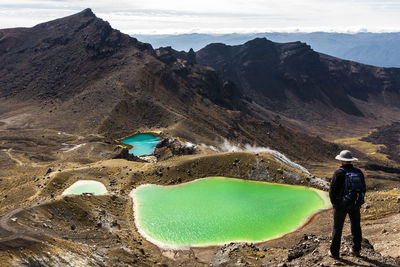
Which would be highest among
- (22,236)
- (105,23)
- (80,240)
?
(105,23)

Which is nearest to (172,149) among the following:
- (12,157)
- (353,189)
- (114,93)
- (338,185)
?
(12,157)

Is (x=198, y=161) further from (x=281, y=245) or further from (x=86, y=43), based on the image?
(x=86, y=43)

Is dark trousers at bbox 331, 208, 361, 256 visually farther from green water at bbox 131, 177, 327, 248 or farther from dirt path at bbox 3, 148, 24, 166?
dirt path at bbox 3, 148, 24, 166

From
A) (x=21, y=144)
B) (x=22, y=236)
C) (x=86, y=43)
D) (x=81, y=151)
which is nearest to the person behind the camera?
(x=22, y=236)

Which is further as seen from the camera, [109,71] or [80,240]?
[109,71]

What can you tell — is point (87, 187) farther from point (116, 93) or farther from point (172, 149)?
point (116, 93)

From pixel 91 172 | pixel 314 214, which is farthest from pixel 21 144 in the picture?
pixel 314 214

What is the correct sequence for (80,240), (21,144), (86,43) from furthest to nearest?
(86,43) → (21,144) → (80,240)
